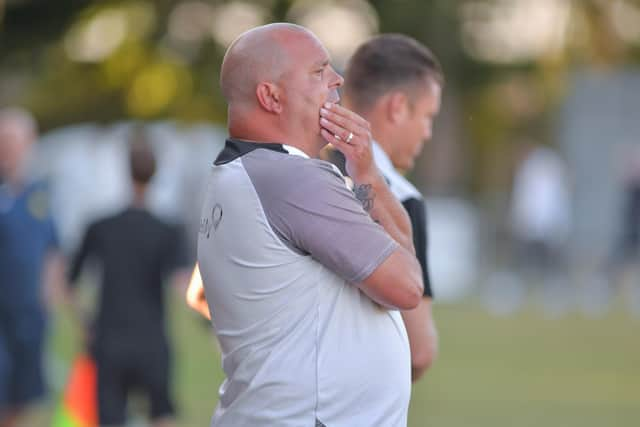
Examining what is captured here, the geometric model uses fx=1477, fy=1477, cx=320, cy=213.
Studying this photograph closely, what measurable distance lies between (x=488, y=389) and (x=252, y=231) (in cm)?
966

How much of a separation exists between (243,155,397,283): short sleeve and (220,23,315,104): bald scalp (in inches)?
9.9

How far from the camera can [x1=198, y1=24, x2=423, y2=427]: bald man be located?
3883 millimetres

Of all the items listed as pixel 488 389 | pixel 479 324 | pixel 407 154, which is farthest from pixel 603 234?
pixel 407 154

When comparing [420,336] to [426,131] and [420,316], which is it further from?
[426,131]

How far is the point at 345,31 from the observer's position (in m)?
34.4

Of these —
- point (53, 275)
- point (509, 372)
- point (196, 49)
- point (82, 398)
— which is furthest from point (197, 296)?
point (196, 49)

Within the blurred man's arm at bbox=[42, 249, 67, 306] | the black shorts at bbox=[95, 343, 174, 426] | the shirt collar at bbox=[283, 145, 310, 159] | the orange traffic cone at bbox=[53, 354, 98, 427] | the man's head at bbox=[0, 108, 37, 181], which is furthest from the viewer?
the blurred man's arm at bbox=[42, 249, 67, 306]

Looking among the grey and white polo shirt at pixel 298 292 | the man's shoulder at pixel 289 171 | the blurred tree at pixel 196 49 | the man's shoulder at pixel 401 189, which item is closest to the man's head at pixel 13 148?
the man's shoulder at pixel 401 189

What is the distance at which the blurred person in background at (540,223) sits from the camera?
24.2 m

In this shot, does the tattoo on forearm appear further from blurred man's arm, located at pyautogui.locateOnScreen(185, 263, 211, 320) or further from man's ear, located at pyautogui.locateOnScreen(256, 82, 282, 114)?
blurred man's arm, located at pyautogui.locateOnScreen(185, 263, 211, 320)

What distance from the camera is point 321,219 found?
385 cm

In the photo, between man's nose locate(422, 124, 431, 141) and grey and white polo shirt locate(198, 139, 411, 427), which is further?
Answer: man's nose locate(422, 124, 431, 141)

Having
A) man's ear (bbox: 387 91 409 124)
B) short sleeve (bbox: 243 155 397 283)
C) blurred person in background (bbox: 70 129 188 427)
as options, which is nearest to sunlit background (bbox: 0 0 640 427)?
blurred person in background (bbox: 70 129 188 427)

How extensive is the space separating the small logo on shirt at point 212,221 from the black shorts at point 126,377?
4465 millimetres
